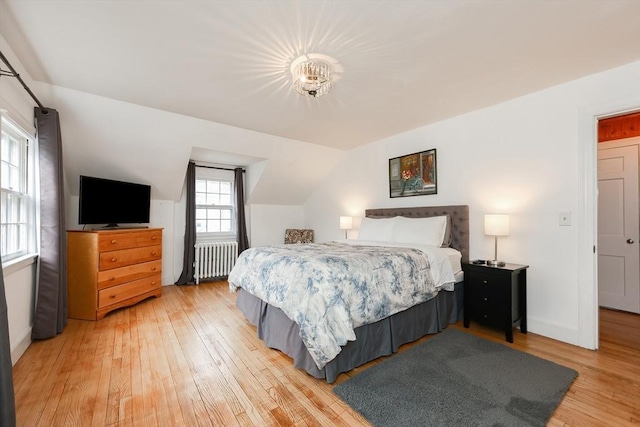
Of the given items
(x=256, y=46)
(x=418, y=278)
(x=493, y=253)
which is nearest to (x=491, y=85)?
(x=493, y=253)

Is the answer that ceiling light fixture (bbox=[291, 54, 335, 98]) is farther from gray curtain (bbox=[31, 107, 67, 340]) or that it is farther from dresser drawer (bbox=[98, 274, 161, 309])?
dresser drawer (bbox=[98, 274, 161, 309])

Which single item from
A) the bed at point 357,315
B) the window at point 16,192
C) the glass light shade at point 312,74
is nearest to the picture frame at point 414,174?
the bed at point 357,315

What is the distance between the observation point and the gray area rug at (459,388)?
5.08ft

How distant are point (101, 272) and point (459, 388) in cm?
361

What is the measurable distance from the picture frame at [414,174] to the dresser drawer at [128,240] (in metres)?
3.46

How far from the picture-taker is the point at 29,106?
2.41m

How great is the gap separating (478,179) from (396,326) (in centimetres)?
199

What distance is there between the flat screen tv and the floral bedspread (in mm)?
2104

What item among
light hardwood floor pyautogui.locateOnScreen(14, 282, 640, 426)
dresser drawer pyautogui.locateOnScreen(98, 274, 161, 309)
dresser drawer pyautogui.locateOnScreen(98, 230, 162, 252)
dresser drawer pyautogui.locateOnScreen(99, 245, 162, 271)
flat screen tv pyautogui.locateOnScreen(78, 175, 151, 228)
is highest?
flat screen tv pyautogui.locateOnScreen(78, 175, 151, 228)

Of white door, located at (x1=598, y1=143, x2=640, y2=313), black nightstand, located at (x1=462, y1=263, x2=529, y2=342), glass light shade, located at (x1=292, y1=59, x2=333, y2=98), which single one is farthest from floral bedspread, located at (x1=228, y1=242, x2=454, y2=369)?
white door, located at (x1=598, y1=143, x2=640, y2=313)

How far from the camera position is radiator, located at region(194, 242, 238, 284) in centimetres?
462

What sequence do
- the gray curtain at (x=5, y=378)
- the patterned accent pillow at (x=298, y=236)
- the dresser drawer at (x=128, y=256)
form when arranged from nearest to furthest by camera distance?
1. the gray curtain at (x=5, y=378)
2. the dresser drawer at (x=128, y=256)
3. the patterned accent pillow at (x=298, y=236)

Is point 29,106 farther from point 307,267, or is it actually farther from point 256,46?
point 307,267

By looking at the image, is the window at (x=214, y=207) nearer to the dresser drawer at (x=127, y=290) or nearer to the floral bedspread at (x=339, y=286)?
the dresser drawer at (x=127, y=290)
